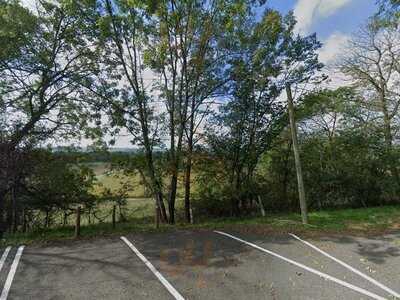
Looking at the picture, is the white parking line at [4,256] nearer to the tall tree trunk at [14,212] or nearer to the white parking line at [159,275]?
the white parking line at [159,275]

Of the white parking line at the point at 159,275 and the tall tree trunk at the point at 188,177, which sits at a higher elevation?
the tall tree trunk at the point at 188,177

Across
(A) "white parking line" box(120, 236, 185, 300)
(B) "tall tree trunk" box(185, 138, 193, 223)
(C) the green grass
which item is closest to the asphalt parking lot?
(A) "white parking line" box(120, 236, 185, 300)

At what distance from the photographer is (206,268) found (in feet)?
18.1

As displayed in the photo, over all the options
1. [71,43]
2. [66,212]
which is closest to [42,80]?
[71,43]

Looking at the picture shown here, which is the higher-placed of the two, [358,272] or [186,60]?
[186,60]

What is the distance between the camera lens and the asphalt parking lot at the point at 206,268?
15.0 ft

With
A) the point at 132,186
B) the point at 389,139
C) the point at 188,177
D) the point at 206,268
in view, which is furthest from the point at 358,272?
the point at 389,139

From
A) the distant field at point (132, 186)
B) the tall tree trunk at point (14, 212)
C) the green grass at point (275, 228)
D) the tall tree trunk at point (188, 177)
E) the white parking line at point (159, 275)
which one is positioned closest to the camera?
the white parking line at point (159, 275)

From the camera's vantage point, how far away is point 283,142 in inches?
566

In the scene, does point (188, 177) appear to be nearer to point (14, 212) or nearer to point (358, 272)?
point (14, 212)

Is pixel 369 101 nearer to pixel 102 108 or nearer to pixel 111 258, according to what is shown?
pixel 102 108

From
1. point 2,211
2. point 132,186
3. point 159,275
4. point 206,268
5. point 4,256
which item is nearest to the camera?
point 159,275

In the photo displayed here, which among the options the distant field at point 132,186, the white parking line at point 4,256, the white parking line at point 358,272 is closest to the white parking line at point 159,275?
the white parking line at point 4,256

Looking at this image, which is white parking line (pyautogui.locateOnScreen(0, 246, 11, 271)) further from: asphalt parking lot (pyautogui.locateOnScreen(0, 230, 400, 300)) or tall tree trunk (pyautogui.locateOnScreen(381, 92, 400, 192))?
tall tree trunk (pyautogui.locateOnScreen(381, 92, 400, 192))
